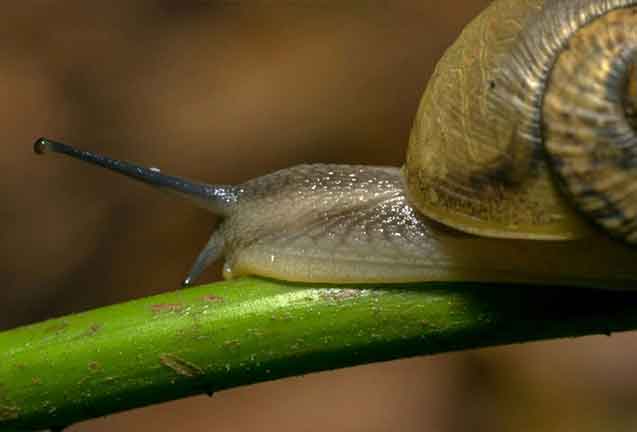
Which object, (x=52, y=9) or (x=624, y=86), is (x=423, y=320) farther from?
(x=52, y=9)

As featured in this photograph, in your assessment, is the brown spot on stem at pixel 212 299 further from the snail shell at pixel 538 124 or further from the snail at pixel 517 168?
the snail shell at pixel 538 124

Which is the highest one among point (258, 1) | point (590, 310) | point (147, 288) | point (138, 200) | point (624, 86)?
point (258, 1)

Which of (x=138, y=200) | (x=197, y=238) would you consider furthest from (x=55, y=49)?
(x=197, y=238)

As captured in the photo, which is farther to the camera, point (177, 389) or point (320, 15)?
point (320, 15)

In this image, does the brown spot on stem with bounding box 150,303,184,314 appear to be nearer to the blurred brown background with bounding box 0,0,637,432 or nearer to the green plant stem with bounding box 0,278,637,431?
the green plant stem with bounding box 0,278,637,431

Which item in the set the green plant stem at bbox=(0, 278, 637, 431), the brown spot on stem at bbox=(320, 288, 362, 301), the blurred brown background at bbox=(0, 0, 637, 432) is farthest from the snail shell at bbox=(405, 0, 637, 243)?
the blurred brown background at bbox=(0, 0, 637, 432)

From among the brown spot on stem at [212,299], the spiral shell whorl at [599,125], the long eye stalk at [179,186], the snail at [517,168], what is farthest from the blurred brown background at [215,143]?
the brown spot on stem at [212,299]
